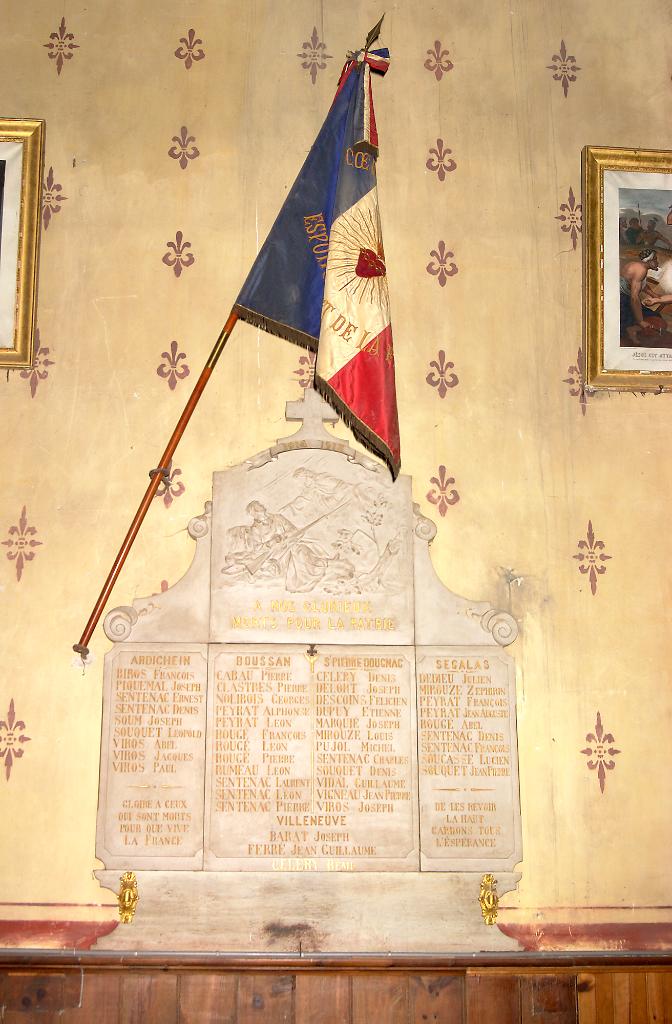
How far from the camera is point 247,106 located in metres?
4.71

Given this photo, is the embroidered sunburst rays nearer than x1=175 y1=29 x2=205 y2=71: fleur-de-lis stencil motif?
Yes

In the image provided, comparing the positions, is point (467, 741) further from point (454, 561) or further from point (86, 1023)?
point (86, 1023)

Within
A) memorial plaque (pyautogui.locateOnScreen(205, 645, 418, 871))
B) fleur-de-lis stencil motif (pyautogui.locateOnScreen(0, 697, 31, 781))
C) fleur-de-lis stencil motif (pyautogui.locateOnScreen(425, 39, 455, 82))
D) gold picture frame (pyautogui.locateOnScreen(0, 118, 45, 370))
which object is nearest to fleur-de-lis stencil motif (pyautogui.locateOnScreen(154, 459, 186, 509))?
memorial plaque (pyautogui.locateOnScreen(205, 645, 418, 871))

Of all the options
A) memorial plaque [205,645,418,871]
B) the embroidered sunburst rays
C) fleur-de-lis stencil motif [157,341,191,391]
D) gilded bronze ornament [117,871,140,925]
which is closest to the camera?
gilded bronze ornament [117,871,140,925]

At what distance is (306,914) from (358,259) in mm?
2531

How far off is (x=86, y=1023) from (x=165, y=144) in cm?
358

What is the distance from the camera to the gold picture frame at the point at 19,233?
4.45 meters

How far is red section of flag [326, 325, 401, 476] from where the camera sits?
406cm

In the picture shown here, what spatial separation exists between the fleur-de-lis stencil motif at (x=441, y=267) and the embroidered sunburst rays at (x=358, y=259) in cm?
45

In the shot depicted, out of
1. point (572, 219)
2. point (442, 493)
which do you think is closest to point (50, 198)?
point (442, 493)

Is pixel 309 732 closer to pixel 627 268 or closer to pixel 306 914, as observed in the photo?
pixel 306 914

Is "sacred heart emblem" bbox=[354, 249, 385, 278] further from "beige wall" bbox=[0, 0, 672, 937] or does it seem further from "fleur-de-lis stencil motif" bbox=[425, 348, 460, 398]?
"fleur-de-lis stencil motif" bbox=[425, 348, 460, 398]

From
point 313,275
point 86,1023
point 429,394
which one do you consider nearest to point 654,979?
point 86,1023

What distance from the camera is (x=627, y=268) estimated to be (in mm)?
4656
